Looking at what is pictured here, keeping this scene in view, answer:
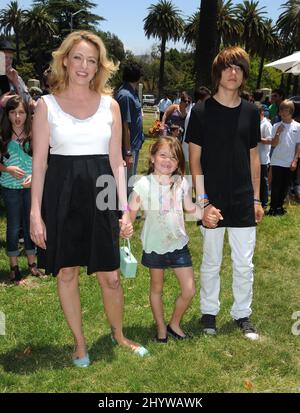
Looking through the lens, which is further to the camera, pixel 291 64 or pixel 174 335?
pixel 291 64

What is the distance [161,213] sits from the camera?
3.73 metres

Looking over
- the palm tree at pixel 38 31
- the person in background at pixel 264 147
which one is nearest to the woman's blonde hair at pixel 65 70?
the person in background at pixel 264 147

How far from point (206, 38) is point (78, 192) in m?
10.6

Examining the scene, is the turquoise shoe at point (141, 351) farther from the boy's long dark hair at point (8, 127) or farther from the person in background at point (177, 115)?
the person in background at point (177, 115)

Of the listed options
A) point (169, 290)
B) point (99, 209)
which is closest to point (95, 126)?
point (99, 209)

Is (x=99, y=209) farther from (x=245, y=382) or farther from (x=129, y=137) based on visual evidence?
(x=129, y=137)

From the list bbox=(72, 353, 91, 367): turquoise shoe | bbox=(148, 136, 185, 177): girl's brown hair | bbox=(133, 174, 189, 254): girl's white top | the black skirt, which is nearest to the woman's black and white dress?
the black skirt

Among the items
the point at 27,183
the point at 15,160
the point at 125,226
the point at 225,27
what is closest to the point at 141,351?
the point at 125,226

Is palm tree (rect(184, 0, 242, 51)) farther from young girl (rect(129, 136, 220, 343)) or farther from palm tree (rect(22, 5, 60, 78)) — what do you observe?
young girl (rect(129, 136, 220, 343))

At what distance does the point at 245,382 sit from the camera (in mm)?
3371

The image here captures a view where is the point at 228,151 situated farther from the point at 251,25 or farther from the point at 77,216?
the point at 251,25

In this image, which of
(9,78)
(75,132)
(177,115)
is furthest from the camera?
(177,115)

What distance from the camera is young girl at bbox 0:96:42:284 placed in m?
5.09

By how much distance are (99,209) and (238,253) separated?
128cm
